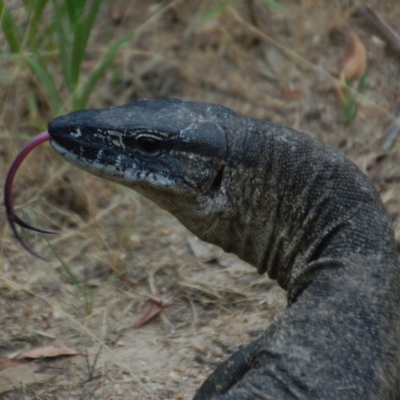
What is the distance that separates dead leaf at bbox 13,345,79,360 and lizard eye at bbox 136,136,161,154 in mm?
1232

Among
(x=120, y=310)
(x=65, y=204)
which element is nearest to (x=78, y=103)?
(x=65, y=204)

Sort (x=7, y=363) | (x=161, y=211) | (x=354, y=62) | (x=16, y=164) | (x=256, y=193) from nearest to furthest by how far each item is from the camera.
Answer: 1. (x=256, y=193)
2. (x=16, y=164)
3. (x=7, y=363)
4. (x=161, y=211)
5. (x=354, y=62)

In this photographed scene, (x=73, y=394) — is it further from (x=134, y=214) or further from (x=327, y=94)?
(x=327, y=94)

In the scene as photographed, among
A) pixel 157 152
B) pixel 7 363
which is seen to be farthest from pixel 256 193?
pixel 7 363

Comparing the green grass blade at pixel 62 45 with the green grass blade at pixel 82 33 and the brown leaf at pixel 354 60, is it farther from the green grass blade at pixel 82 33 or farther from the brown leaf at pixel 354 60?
the brown leaf at pixel 354 60

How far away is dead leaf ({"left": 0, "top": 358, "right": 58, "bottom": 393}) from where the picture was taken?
4344 millimetres

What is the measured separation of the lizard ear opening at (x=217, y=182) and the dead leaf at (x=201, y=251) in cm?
163

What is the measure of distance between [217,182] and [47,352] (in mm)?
1330

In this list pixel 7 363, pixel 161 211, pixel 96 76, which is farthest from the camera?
pixel 161 211

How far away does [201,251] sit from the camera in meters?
5.67

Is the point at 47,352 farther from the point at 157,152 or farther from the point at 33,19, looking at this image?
the point at 33,19

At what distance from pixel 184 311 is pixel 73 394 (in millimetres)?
991

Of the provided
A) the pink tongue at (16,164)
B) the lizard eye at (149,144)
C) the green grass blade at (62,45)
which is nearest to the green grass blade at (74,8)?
the green grass blade at (62,45)

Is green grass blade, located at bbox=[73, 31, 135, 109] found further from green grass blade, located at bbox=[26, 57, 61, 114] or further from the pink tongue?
the pink tongue
